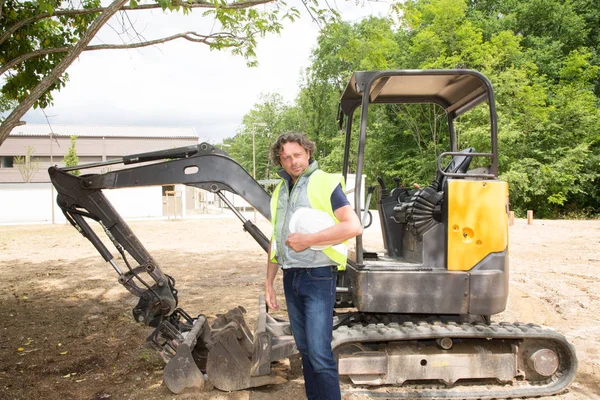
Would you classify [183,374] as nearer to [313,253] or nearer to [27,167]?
[313,253]

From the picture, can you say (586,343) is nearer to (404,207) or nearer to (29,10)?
(404,207)

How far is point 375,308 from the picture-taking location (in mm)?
A: 3863

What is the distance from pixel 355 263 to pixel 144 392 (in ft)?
6.74

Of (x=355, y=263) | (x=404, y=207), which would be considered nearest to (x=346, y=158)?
(x=404, y=207)

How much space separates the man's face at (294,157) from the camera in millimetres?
2980

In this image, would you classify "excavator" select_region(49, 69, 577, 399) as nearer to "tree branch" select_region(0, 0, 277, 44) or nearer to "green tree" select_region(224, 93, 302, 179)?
"tree branch" select_region(0, 0, 277, 44)

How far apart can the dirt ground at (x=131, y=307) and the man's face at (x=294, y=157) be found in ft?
6.52

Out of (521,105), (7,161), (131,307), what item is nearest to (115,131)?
(7,161)

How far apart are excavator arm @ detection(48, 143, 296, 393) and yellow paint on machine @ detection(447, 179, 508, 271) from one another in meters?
1.54

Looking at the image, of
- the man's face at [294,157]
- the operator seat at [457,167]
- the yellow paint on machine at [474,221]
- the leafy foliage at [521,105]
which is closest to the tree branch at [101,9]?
the operator seat at [457,167]

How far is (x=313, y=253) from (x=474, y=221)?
162cm

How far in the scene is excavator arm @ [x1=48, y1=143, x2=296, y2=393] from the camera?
3.97 meters

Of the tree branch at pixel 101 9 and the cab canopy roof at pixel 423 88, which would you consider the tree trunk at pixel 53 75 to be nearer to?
the tree branch at pixel 101 9

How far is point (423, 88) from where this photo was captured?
4570 millimetres
